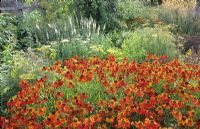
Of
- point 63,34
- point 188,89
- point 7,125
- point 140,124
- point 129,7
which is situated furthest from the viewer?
point 129,7

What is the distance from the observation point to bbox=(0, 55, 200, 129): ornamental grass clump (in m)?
4.44

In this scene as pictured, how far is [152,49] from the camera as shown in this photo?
27.2ft

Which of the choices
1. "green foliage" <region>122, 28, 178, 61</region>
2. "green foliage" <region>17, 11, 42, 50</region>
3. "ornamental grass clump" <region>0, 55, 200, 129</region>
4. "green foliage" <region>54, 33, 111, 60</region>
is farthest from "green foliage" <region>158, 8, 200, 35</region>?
"ornamental grass clump" <region>0, 55, 200, 129</region>

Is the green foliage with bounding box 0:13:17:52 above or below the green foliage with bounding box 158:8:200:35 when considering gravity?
above

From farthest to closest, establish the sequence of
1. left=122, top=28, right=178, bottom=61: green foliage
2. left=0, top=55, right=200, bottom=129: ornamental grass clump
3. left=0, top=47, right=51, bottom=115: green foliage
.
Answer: left=122, top=28, right=178, bottom=61: green foliage, left=0, top=47, right=51, bottom=115: green foliage, left=0, top=55, right=200, bottom=129: ornamental grass clump

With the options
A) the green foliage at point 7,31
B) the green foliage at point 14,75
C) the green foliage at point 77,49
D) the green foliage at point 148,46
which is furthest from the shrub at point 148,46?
the green foliage at point 7,31

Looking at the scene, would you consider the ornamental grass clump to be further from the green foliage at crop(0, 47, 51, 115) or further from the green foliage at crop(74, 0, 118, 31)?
the green foliage at crop(74, 0, 118, 31)

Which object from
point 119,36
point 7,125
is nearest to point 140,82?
point 7,125

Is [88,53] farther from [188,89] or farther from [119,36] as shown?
[188,89]

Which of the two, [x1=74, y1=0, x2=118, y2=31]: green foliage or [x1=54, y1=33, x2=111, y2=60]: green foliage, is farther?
[x1=74, y1=0, x2=118, y2=31]: green foliage

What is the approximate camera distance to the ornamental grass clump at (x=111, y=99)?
4.44 meters

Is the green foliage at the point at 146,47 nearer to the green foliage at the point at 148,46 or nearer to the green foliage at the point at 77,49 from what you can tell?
the green foliage at the point at 148,46

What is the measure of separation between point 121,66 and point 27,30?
17.6ft

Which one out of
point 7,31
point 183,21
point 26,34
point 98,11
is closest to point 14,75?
point 7,31
